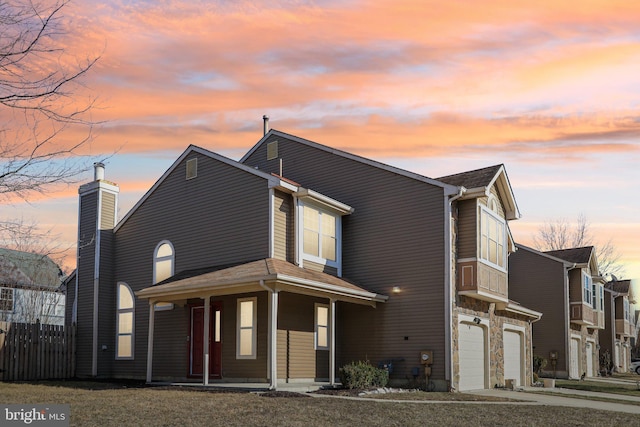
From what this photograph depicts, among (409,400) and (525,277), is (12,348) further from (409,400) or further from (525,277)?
(525,277)

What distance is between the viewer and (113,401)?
14.4 meters

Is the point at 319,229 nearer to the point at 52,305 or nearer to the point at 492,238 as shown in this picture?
the point at 492,238

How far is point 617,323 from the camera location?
180 feet

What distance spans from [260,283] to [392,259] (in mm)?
5735

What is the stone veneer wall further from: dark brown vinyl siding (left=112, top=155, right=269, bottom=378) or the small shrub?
dark brown vinyl siding (left=112, top=155, right=269, bottom=378)

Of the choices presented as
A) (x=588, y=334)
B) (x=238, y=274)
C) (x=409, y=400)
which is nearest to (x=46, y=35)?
(x=238, y=274)

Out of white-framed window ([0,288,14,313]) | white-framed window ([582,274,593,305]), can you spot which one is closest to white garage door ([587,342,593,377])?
white-framed window ([582,274,593,305])

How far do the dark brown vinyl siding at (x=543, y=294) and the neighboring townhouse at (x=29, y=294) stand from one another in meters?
28.4

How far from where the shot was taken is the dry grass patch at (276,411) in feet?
39.9

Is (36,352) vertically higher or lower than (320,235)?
lower

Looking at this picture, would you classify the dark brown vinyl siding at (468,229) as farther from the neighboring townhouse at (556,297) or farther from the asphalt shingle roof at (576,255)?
the asphalt shingle roof at (576,255)

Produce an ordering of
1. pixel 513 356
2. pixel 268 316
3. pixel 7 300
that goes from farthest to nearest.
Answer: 1. pixel 7 300
2. pixel 513 356
3. pixel 268 316

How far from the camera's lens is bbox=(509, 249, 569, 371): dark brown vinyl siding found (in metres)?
37.2

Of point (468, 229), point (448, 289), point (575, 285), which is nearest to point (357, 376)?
point (448, 289)
